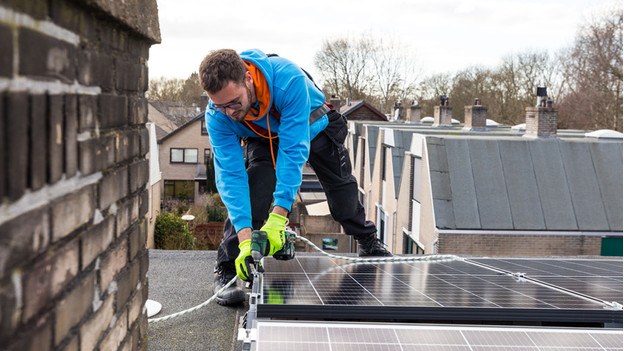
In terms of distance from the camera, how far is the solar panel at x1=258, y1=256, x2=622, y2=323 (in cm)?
343

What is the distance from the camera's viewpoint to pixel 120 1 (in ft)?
6.52

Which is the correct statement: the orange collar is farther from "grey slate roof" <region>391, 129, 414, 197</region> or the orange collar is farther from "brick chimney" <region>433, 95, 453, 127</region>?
"brick chimney" <region>433, 95, 453, 127</region>

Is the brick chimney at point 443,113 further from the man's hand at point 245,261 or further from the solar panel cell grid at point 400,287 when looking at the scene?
the man's hand at point 245,261

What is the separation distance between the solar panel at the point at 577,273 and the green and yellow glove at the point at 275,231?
A: 2138mm

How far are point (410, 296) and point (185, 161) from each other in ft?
140

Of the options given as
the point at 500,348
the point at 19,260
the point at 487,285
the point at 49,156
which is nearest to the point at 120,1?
the point at 49,156

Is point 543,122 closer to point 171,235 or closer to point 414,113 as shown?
point 171,235

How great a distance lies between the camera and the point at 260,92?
14.5 feet

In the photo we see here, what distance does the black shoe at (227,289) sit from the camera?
488 cm

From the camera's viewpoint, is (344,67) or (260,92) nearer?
(260,92)

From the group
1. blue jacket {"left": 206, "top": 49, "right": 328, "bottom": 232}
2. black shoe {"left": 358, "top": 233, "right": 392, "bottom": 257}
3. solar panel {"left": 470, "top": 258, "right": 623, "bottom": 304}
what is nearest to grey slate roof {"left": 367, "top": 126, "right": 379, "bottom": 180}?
solar panel {"left": 470, "top": 258, "right": 623, "bottom": 304}

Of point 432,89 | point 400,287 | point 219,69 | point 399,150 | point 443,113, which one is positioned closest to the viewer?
point 219,69

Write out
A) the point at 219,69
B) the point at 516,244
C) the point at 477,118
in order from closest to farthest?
the point at 219,69, the point at 516,244, the point at 477,118

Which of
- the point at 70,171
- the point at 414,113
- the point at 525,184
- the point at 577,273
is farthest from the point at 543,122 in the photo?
the point at 414,113
